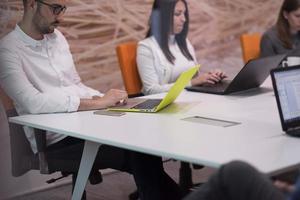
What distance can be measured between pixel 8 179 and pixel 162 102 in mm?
1438

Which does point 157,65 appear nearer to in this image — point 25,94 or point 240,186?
point 25,94

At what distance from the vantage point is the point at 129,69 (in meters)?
3.01

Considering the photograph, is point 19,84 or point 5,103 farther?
point 5,103

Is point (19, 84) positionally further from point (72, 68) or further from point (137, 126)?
point (137, 126)

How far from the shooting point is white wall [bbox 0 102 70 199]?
309 centimetres

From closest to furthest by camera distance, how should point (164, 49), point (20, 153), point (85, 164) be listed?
point (85, 164) < point (20, 153) < point (164, 49)

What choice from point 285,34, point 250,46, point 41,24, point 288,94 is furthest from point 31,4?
point 285,34

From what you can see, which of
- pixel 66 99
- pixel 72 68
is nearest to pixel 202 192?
pixel 66 99

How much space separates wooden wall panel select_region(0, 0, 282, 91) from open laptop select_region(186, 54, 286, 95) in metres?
0.95

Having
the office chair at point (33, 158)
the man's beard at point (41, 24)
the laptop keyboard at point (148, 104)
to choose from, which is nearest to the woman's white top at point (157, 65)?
the laptop keyboard at point (148, 104)

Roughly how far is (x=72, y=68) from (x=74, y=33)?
0.71 m

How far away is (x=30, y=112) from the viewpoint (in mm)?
2301

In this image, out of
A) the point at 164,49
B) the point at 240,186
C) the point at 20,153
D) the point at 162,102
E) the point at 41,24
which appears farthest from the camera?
the point at 164,49

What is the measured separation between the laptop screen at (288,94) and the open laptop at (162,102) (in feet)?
1.63
